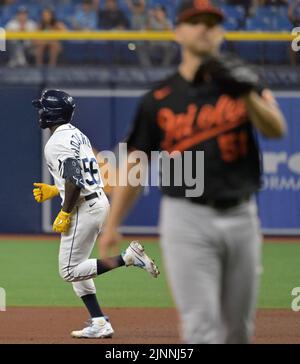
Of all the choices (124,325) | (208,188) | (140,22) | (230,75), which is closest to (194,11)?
(230,75)

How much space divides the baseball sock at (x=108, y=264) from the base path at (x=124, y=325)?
532mm

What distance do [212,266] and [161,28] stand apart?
12347mm

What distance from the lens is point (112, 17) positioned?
16.9 meters

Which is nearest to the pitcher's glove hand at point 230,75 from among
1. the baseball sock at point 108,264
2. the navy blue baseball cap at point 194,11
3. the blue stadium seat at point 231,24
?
the navy blue baseball cap at point 194,11

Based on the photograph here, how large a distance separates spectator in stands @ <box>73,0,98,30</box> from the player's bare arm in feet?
41.8

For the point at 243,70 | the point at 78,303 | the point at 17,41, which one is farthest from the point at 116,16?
the point at 243,70

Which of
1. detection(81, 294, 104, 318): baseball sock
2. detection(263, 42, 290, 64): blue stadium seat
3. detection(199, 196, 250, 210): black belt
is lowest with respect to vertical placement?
detection(81, 294, 104, 318): baseball sock

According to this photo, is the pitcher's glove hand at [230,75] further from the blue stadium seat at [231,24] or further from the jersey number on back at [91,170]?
the blue stadium seat at [231,24]

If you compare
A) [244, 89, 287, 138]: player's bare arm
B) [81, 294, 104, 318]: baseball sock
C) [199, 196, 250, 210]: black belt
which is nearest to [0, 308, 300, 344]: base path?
[81, 294, 104, 318]: baseball sock

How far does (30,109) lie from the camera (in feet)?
52.9

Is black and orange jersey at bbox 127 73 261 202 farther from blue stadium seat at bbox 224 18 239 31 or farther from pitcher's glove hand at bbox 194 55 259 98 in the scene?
Result: blue stadium seat at bbox 224 18 239 31

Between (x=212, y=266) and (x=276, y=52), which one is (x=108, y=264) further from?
(x=276, y=52)

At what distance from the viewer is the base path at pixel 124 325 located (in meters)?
7.45

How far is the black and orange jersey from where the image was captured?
4.61 meters
